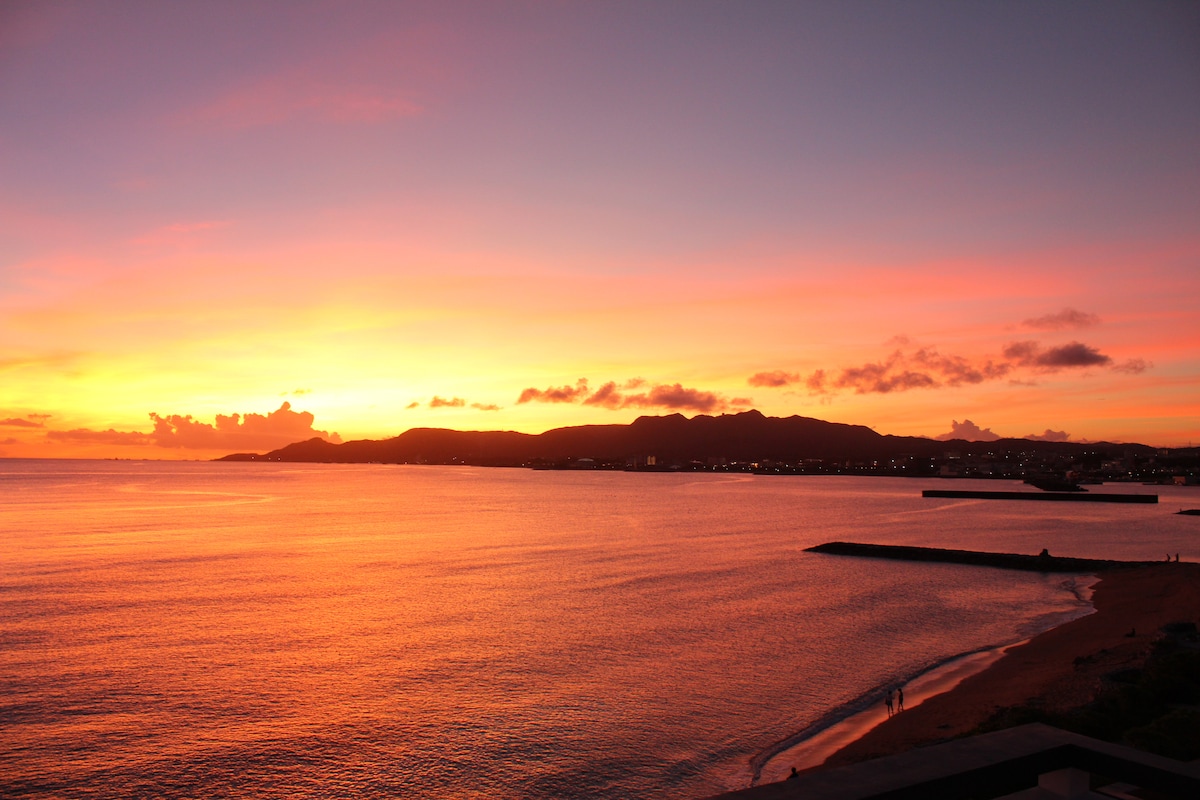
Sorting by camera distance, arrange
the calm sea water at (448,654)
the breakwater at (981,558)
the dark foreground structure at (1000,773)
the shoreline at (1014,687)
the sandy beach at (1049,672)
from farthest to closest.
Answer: the breakwater at (981,558), the sandy beach at (1049,672), the shoreline at (1014,687), the calm sea water at (448,654), the dark foreground structure at (1000,773)

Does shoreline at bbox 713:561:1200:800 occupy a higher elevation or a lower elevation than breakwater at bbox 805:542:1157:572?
higher

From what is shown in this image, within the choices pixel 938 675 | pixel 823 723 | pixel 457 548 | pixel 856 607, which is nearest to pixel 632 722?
pixel 823 723

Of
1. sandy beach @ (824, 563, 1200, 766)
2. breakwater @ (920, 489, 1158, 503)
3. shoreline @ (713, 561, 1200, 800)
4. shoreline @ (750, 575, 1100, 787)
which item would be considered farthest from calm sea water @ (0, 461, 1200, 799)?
breakwater @ (920, 489, 1158, 503)

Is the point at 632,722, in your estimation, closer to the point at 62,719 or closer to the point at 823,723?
the point at 823,723

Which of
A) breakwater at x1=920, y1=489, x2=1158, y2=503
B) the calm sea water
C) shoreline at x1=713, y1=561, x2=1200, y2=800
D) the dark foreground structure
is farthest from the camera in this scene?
breakwater at x1=920, y1=489, x2=1158, y2=503

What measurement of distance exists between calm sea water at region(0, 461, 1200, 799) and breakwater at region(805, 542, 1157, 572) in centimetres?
382

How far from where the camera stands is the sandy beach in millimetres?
19109

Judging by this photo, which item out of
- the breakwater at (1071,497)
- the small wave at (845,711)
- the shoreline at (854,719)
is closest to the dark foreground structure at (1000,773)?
the shoreline at (854,719)

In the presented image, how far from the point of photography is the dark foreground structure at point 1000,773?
5.95m

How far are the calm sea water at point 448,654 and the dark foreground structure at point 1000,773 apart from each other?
11.3 metres

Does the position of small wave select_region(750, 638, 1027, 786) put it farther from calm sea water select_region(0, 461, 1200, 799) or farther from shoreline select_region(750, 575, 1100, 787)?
calm sea water select_region(0, 461, 1200, 799)

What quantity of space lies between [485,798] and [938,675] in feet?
56.1

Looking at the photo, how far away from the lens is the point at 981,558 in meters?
58.5

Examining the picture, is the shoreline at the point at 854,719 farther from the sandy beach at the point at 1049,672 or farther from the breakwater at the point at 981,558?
the breakwater at the point at 981,558
